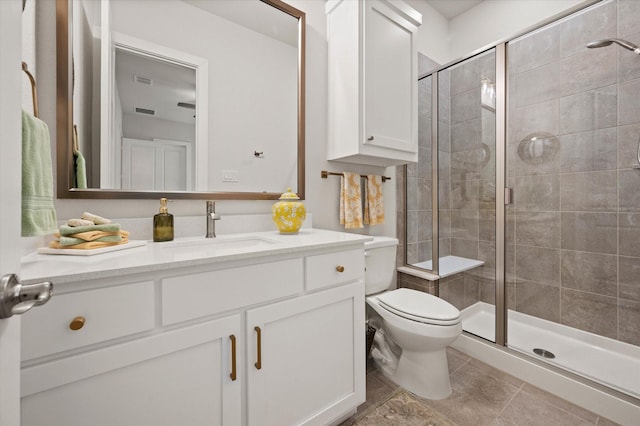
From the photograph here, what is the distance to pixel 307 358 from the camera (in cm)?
110

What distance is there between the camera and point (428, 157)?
88.1 inches

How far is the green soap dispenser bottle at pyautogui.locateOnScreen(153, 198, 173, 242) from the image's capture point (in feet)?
3.78

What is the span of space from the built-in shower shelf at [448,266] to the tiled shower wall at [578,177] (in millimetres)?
282

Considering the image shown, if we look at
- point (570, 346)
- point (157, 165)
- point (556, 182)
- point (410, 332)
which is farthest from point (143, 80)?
point (570, 346)

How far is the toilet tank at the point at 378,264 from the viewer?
1710mm

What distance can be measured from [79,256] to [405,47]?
2.01 m

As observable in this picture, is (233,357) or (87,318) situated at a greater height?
(87,318)

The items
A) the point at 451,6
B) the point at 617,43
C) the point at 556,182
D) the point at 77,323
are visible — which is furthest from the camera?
the point at 451,6

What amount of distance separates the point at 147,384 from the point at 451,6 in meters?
3.35

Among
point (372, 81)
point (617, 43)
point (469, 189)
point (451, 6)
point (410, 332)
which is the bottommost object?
point (410, 332)

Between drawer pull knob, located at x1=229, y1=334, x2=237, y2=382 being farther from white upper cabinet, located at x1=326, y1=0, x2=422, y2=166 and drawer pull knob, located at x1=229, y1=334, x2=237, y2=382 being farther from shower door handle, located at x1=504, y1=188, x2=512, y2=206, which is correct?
shower door handle, located at x1=504, y1=188, x2=512, y2=206

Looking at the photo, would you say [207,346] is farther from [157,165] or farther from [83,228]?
[157,165]

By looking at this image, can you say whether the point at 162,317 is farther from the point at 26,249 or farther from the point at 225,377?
the point at 26,249

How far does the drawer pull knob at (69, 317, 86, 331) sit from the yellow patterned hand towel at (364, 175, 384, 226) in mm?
1581
